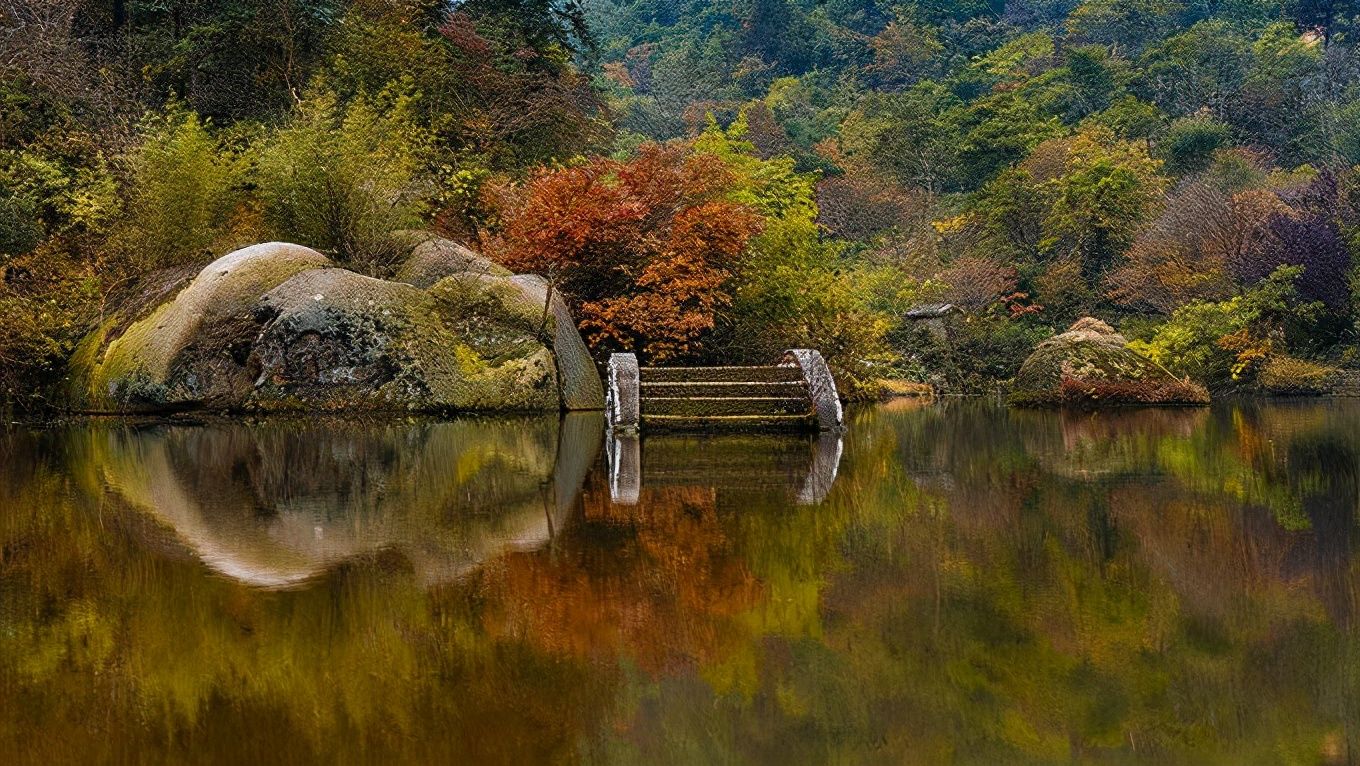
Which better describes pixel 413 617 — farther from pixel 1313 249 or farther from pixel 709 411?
pixel 1313 249

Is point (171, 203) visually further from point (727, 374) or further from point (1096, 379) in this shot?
point (1096, 379)

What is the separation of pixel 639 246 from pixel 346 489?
907 centimetres

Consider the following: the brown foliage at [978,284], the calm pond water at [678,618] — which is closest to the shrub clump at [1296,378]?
the brown foliage at [978,284]

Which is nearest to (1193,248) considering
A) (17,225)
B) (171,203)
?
(171,203)

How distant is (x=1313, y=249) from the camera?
25.3m

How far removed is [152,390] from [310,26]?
10.7 meters

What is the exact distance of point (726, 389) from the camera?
13500mm

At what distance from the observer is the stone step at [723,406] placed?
13.1 metres

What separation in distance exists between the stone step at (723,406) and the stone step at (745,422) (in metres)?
0.10

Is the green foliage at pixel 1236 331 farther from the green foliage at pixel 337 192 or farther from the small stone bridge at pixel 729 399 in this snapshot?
the green foliage at pixel 337 192

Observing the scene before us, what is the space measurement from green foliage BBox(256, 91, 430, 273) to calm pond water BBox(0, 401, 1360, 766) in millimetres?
9512

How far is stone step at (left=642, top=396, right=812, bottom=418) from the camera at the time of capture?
42.9ft

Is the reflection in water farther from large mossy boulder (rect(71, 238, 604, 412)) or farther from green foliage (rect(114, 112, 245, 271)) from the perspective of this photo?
green foliage (rect(114, 112, 245, 271))

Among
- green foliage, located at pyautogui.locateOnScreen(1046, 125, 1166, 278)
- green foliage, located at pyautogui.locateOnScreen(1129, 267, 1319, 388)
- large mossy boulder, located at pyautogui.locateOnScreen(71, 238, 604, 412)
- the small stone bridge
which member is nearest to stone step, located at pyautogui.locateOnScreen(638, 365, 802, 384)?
the small stone bridge
